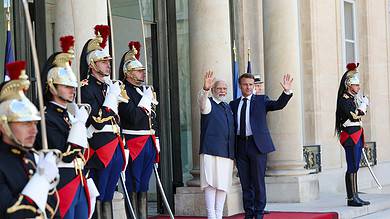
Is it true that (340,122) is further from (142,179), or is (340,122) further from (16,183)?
(16,183)

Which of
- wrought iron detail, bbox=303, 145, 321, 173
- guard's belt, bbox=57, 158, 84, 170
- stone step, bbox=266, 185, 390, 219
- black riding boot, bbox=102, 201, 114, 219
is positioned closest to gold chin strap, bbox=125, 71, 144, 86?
black riding boot, bbox=102, 201, 114, 219

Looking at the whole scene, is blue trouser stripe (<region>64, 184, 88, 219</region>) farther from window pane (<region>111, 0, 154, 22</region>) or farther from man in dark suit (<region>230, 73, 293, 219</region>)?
window pane (<region>111, 0, 154, 22</region>)

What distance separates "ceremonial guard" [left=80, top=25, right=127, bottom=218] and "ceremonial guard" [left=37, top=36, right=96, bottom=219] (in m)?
1.00

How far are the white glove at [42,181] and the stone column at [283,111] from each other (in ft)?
23.1

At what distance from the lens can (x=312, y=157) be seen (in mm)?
13070

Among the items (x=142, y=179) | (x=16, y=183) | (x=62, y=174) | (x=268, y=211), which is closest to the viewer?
(x=16, y=183)

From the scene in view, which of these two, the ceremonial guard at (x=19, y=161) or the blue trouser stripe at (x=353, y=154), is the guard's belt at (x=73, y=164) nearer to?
the ceremonial guard at (x=19, y=161)

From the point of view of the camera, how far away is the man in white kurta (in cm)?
804

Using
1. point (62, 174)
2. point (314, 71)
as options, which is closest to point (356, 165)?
point (314, 71)

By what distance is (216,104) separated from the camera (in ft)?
26.9

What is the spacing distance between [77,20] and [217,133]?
6.44 feet

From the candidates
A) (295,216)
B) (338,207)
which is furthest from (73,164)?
(338,207)

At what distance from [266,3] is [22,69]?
24.9 feet

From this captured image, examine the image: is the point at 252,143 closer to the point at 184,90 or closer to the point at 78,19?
the point at 78,19
